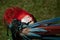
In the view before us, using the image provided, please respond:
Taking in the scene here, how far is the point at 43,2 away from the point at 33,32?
2.83 meters

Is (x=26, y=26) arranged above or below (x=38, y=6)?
below

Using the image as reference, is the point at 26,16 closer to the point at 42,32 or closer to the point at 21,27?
the point at 21,27

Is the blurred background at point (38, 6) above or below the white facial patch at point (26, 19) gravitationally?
above

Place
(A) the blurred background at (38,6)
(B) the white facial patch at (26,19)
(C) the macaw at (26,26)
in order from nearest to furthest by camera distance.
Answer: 1. (C) the macaw at (26,26)
2. (B) the white facial patch at (26,19)
3. (A) the blurred background at (38,6)

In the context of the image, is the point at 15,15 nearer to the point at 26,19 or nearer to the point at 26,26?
the point at 26,19

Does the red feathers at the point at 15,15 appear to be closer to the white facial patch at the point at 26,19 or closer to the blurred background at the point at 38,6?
the white facial patch at the point at 26,19

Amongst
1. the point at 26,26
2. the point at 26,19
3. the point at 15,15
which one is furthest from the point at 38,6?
the point at 26,26

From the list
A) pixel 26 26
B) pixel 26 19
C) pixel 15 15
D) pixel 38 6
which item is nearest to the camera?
pixel 26 26

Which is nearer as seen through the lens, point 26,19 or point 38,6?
point 26,19

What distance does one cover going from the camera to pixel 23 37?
6.62ft

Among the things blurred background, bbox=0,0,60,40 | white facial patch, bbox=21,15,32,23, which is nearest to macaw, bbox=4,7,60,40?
white facial patch, bbox=21,15,32,23

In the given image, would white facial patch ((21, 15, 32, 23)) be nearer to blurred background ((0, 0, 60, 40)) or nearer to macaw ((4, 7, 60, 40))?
macaw ((4, 7, 60, 40))

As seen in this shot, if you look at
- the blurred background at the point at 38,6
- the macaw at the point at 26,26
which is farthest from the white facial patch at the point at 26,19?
the blurred background at the point at 38,6

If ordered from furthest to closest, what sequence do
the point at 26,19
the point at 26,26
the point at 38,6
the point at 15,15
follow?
the point at 38,6 → the point at 15,15 → the point at 26,19 → the point at 26,26
